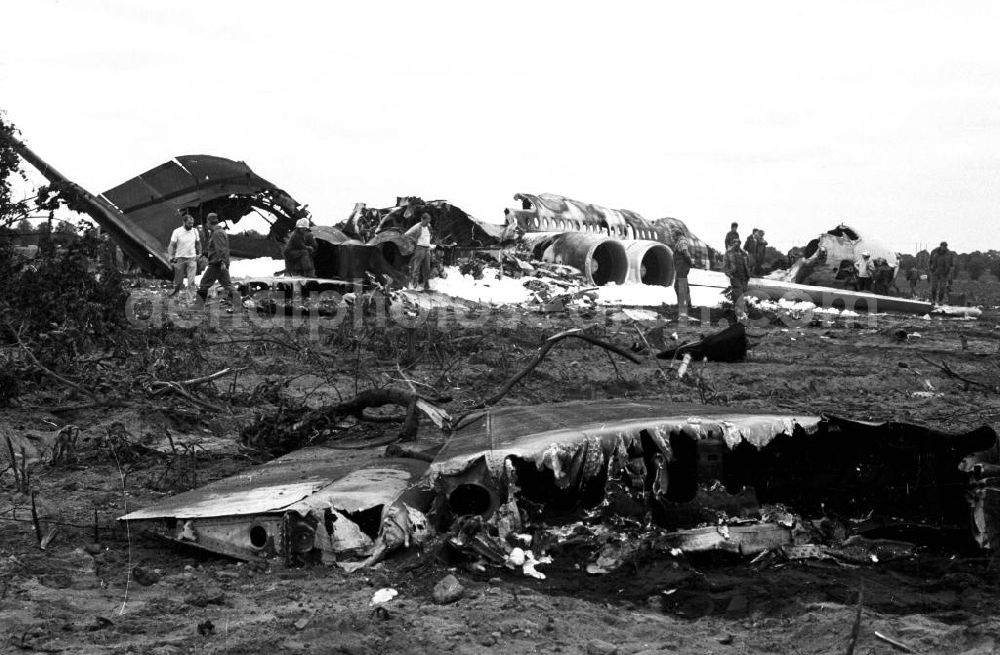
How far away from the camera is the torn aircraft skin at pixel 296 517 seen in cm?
403

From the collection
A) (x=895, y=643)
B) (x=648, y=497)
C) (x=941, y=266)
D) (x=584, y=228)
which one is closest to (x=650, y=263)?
(x=584, y=228)

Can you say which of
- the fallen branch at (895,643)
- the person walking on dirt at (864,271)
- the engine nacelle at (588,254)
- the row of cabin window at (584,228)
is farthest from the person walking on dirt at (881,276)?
the fallen branch at (895,643)

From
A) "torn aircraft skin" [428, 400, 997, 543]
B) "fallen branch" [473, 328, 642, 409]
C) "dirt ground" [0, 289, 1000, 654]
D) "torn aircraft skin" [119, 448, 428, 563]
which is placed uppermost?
"fallen branch" [473, 328, 642, 409]

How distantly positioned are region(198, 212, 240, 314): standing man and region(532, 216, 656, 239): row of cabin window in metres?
13.2

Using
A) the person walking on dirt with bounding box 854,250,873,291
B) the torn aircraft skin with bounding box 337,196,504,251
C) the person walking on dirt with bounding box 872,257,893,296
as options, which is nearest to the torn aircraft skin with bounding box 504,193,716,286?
the torn aircraft skin with bounding box 337,196,504,251

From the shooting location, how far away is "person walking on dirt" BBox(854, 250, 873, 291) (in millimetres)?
27781

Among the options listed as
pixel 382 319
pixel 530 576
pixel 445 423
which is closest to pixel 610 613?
pixel 530 576

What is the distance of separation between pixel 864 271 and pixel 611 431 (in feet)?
83.5

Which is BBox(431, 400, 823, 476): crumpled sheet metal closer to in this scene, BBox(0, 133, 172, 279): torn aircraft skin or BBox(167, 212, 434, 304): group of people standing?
BBox(167, 212, 434, 304): group of people standing

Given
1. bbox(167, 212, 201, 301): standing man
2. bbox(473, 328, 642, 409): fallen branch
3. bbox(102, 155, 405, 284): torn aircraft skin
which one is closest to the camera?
bbox(473, 328, 642, 409): fallen branch

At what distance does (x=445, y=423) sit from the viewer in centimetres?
532

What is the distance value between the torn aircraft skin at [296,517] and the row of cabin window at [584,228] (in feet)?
79.5

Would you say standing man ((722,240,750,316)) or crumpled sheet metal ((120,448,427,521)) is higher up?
standing man ((722,240,750,316))

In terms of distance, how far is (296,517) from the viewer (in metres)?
4.05
